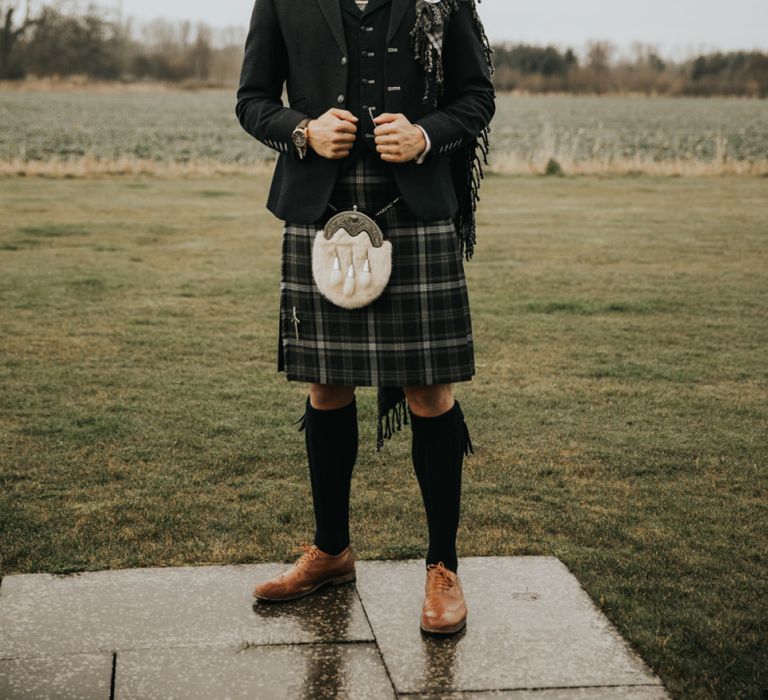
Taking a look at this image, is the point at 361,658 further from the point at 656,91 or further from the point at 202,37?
the point at 202,37

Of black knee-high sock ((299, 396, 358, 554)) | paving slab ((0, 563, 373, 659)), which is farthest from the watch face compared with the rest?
paving slab ((0, 563, 373, 659))

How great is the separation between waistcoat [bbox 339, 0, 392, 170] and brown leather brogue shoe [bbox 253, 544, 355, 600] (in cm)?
118

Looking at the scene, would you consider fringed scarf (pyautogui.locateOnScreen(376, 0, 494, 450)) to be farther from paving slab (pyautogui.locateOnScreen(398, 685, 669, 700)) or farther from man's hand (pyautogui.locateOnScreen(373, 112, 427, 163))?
paving slab (pyautogui.locateOnScreen(398, 685, 669, 700))

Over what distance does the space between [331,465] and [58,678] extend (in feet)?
3.18

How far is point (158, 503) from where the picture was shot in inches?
158

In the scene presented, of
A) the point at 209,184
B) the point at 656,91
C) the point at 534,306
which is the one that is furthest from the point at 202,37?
the point at 534,306

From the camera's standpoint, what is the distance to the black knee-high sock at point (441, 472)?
300cm

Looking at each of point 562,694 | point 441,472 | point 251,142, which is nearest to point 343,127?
point 441,472

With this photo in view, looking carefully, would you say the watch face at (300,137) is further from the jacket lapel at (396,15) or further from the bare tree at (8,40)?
the bare tree at (8,40)

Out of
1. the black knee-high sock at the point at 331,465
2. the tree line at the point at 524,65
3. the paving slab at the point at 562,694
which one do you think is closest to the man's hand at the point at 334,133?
the black knee-high sock at the point at 331,465

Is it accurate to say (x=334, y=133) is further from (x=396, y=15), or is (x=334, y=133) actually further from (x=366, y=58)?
(x=396, y=15)

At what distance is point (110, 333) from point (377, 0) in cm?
484

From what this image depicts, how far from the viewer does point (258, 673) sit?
262 cm

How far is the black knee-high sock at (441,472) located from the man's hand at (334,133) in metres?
0.79
